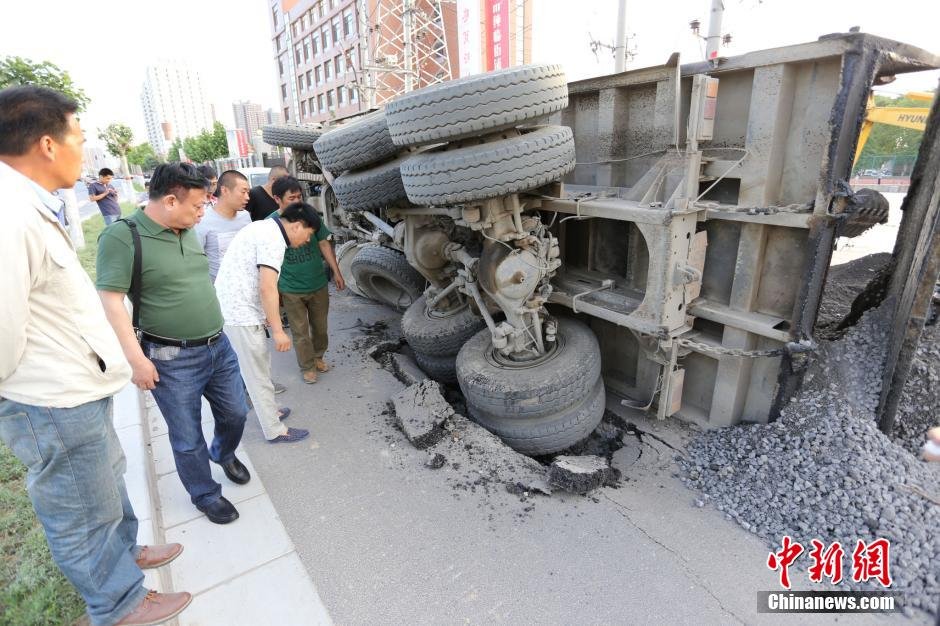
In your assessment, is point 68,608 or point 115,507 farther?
point 68,608

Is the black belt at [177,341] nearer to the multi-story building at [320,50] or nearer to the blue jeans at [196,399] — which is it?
the blue jeans at [196,399]

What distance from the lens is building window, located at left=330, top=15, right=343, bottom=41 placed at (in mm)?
38938

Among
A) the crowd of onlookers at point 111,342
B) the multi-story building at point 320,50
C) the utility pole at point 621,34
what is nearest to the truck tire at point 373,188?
the crowd of onlookers at point 111,342

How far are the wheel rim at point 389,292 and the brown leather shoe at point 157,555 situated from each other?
4067 millimetres

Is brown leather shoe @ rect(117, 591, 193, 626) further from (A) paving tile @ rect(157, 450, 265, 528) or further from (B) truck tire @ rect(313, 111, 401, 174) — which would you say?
(B) truck tire @ rect(313, 111, 401, 174)

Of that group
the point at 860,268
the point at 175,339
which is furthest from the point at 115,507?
the point at 860,268

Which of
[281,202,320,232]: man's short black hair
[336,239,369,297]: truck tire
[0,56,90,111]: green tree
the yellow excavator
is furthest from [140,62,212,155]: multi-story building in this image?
[281,202,320,232]: man's short black hair

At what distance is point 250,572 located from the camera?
2.47 m

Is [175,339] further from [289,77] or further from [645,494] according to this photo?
[289,77]

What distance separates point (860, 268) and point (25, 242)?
21.5ft

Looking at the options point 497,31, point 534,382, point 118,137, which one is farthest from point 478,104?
point 118,137

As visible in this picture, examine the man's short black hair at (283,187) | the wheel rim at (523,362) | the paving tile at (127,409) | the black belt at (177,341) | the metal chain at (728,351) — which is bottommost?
the paving tile at (127,409)

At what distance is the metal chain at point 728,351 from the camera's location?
313 centimetres

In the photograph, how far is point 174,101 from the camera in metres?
103
